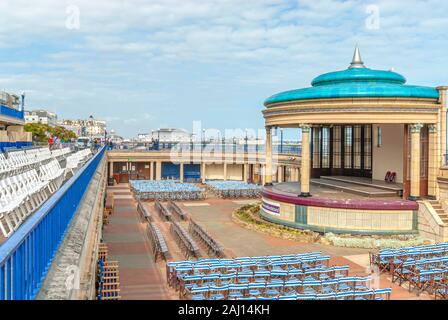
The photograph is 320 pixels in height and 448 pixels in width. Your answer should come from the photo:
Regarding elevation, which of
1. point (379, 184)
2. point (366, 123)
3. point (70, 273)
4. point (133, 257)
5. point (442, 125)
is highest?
point (366, 123)

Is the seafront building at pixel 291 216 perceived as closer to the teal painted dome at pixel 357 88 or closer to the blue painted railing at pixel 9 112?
the teal painted dome at pixel 357 88

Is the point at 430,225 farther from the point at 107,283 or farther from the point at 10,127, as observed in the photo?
the point at 10,127

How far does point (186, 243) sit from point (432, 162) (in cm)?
1366

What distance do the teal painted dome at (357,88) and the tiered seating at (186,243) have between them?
379 inches

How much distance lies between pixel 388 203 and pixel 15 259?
1993 cm

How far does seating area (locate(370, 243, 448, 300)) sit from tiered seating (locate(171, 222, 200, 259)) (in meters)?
6.92

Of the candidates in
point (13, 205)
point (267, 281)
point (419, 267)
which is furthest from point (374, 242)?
point (13, 205)

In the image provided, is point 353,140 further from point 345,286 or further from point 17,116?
point 17,116

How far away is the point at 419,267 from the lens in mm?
14602

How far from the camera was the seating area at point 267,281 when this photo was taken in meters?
11.7

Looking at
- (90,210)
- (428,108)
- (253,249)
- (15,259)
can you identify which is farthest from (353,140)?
(15,259)

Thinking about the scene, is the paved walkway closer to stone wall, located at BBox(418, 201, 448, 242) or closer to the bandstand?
the bandstand

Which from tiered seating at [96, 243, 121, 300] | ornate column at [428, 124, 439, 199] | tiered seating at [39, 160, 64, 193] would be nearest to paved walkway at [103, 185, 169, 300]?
tiered seating at [96, 243, 121, 300]

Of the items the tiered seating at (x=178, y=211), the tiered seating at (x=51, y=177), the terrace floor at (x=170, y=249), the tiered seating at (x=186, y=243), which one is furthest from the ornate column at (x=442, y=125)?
the tiered seating at (x=51, y=177)
